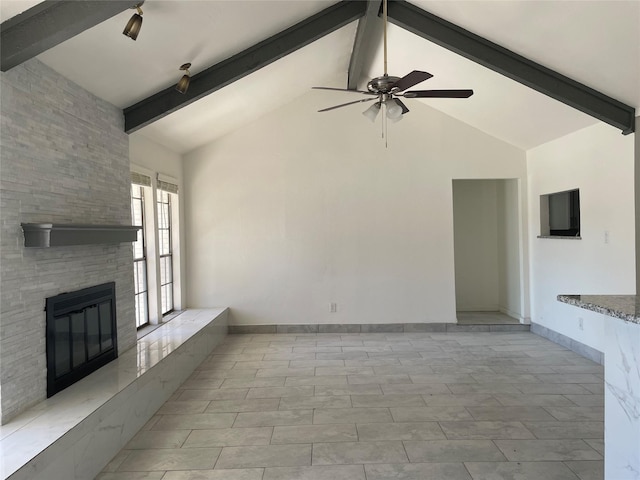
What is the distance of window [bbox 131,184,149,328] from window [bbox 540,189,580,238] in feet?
16.8

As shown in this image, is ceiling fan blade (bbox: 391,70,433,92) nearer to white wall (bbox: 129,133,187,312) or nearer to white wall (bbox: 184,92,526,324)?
white wall (bbox: 129,133,187,312)

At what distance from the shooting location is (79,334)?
334 centimetres

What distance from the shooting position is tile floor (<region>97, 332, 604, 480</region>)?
2781 millimetres

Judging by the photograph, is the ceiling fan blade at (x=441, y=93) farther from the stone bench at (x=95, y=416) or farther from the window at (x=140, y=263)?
the window at (x=140, y=263)

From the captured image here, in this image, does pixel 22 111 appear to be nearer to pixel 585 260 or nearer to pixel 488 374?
pixel 488 374

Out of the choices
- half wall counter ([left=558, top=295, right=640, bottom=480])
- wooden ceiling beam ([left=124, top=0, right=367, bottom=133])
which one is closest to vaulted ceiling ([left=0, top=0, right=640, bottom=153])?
wooden ceiling beam ([left=124, top=0, right=367, bottom=133])

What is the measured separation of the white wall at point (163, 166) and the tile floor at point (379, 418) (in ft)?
4.26

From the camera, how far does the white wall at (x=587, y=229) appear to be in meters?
4.30

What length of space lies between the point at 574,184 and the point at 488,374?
2485 mm

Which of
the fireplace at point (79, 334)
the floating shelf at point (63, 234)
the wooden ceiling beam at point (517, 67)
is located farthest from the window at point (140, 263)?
the wooden ceiling beam at point (517, 67)

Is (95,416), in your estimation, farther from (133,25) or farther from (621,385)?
(621,385)

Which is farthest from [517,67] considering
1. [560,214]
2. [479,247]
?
[479,247]

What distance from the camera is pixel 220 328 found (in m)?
5.95

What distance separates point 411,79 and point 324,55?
2564 millimetres
